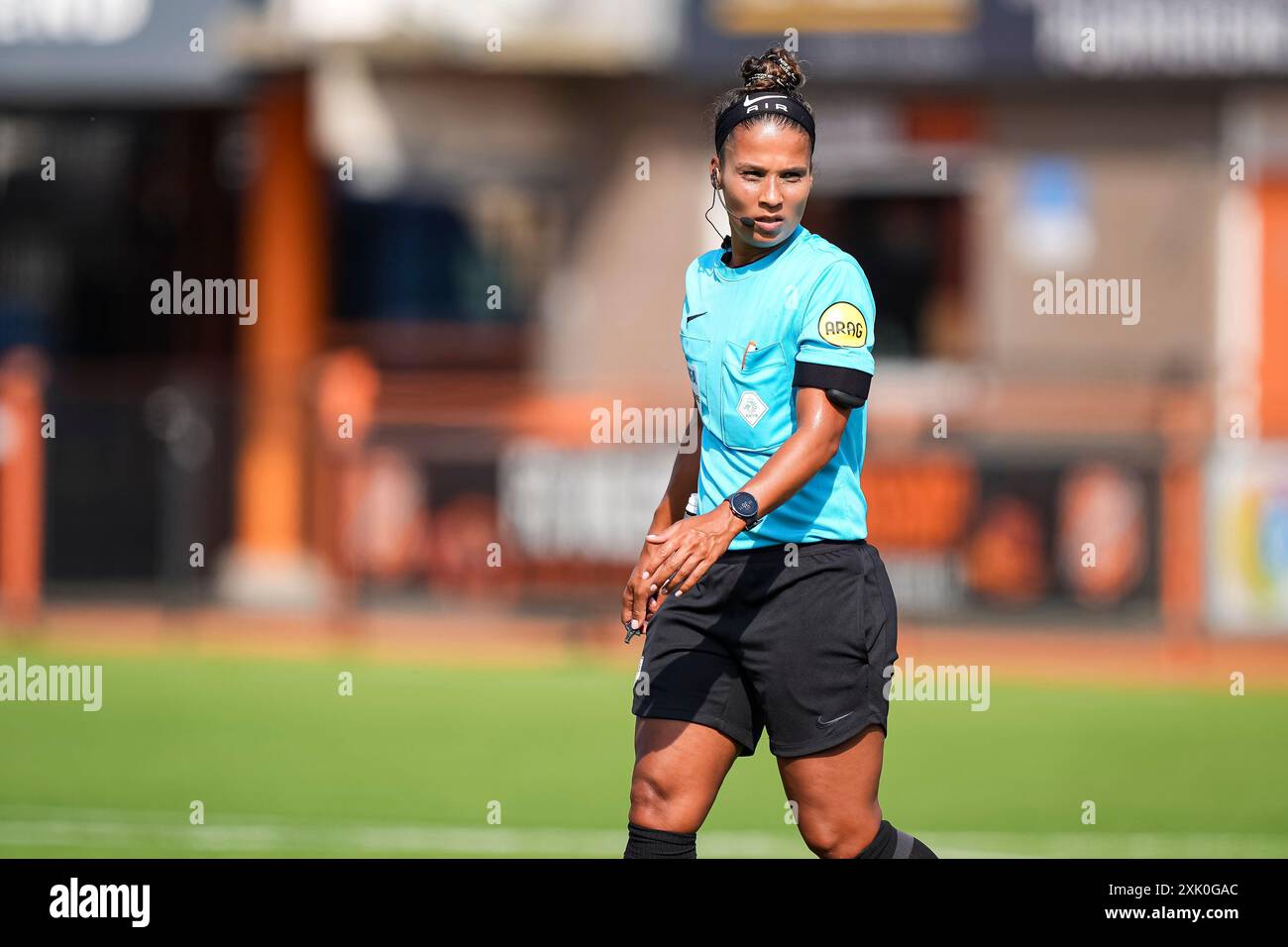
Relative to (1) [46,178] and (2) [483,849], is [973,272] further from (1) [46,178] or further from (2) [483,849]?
(2) [483,849]

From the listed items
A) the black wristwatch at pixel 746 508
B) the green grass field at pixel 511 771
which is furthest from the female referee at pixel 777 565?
the green grass field at pixel 511 771

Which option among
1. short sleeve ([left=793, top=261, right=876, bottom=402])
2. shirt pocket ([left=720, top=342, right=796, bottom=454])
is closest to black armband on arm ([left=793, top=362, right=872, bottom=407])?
short sleeve ([left=793, top=261, right=876, bottom=402])

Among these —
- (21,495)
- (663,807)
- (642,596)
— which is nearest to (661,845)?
(663,807)

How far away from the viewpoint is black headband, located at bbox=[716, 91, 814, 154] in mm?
5469

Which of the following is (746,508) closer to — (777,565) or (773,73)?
(777,565)

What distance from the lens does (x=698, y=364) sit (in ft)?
18.5

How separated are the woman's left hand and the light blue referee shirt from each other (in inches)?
Answer: 14.7

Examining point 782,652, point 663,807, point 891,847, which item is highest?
point 782,652

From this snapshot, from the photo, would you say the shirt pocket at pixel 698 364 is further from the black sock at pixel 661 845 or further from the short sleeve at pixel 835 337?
the black sock at pixel 661 845

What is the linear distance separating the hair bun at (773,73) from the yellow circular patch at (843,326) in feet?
2.05

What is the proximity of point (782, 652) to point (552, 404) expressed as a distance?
34.7 ft

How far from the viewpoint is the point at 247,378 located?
16.4 meters

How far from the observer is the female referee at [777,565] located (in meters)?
5.44
